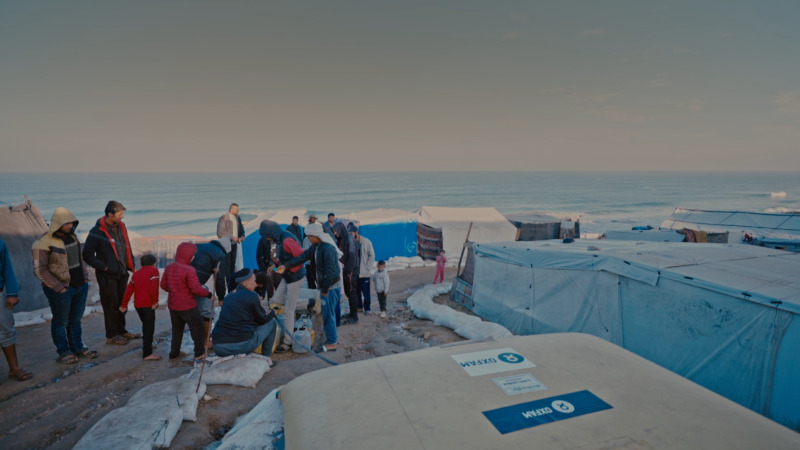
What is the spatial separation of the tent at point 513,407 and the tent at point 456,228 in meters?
12.8

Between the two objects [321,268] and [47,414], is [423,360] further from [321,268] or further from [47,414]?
[47,414]

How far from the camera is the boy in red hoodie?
433 centimetres

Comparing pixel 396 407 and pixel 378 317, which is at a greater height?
pixel 396 407

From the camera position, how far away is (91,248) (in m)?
4.97

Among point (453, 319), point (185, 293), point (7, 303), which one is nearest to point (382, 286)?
point (453, 319)

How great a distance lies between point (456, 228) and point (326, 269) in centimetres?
1066

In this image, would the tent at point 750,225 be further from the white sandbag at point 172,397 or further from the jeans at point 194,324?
the white sandbag at point 172,397

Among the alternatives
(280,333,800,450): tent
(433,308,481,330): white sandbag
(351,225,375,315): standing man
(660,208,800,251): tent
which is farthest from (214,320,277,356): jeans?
(660,208,800,251): tent

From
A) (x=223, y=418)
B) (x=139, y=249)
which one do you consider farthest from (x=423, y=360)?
(x=139, y=249)

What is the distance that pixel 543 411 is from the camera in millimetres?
1559

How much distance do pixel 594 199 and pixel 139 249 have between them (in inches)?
2463

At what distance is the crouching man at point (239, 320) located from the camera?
4102 mm

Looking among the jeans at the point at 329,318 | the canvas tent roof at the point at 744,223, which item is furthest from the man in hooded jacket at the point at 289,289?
the canvas tent roof at the point at 744,223

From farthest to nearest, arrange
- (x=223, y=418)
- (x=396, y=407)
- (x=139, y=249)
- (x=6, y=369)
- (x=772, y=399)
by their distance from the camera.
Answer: (x=139, y=249), (x=6, y=369), (x=772, y=399), (x=223, y=418), (x=396, y=407)
